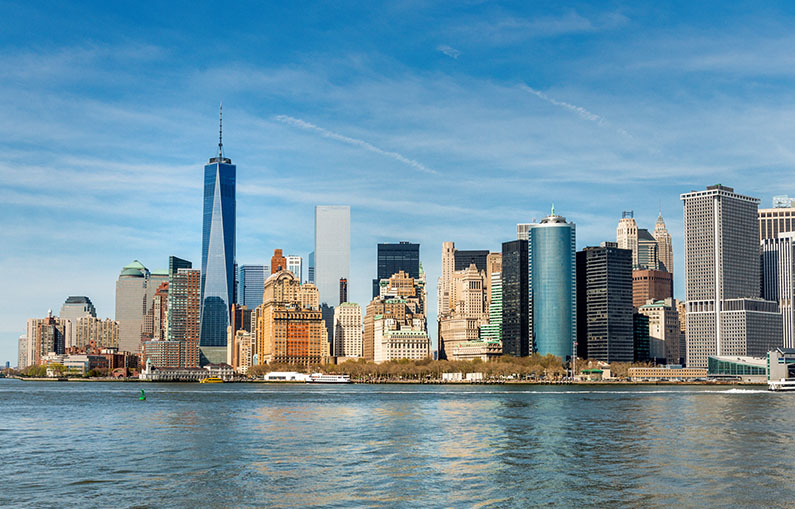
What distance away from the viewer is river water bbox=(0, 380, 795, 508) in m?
56.6

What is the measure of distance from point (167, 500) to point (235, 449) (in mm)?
25566

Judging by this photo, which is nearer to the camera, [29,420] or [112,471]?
[112,471]

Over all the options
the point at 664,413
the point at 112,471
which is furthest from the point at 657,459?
the point at 664,413

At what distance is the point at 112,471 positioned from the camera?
6712 cm

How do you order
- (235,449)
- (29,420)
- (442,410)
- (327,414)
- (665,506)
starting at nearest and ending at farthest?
(665,506), (235,449), (29,420), (327,414), (442,410)

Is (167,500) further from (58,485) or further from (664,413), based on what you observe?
(664,413)

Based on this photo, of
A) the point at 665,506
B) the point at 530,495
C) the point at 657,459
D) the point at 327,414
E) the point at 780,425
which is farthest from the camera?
the point at 327,414

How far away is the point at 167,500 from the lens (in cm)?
5522

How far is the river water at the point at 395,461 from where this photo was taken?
56625 mm

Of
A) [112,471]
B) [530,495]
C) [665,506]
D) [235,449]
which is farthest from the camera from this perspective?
[235,449]

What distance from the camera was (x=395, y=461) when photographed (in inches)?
2847

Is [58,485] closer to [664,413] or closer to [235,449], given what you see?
[235,449]

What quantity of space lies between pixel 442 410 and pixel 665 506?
291ft

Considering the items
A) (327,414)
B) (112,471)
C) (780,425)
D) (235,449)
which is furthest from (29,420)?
(780,425)
